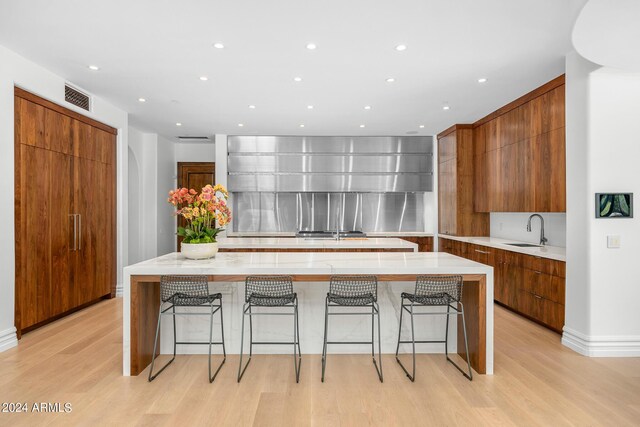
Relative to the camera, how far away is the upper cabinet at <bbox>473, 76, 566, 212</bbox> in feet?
13.4

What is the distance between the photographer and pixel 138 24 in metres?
2.97

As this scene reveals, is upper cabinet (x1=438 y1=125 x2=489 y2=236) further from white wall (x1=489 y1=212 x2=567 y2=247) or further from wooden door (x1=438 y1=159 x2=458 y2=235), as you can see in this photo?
white wall (x1=489 y1=212 x2=567 y2=247)

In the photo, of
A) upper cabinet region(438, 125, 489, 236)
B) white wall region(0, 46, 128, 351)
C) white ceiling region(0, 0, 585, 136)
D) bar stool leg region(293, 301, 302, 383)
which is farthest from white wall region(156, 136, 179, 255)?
upper cabinet region(438, 125, 489, 236)

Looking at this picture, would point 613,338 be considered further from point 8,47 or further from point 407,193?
point 8,47

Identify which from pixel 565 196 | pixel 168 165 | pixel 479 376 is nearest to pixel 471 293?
pixel 479 376

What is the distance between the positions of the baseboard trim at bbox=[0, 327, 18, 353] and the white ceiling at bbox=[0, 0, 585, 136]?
2.60 metres

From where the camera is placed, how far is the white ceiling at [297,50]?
278 cm

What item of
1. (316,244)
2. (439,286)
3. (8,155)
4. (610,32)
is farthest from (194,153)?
(610,32)

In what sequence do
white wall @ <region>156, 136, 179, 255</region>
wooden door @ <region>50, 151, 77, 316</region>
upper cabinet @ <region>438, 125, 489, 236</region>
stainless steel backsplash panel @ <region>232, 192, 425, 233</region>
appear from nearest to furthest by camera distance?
wooden door @ <region>50, 151, 77, 316</region> < upper cabinet @ <region>438, 125, 489, 236</region> < white wall @ <region>156, 136, 179, 255</region> < stainless steel backsplash panel @ <region>232, 192, 425, 233</region>

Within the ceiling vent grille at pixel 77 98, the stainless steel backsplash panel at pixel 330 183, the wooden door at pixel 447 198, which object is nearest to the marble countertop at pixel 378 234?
the wooden door at pixel 447 198

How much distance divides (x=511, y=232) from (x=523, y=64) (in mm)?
2796

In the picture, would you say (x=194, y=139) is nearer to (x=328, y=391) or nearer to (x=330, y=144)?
(x=330, y=144)

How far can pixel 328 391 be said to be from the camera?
268 centimetres

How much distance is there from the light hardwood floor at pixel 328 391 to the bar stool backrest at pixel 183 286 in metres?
0.63
